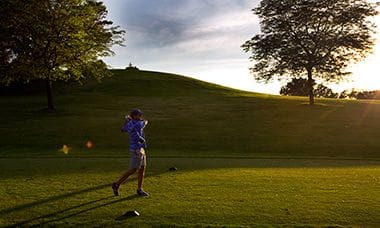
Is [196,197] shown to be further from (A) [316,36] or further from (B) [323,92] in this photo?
(B) [323,92]

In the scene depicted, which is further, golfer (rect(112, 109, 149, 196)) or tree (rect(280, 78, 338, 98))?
tree (rect(280, 78, 338, 98))

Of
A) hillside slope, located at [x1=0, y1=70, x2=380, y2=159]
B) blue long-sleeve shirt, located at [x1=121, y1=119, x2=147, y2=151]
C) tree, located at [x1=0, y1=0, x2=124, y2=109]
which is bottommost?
hillside slope, located at [x1=0, y1=70, x2=380, y2=159]

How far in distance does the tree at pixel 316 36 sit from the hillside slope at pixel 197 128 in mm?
5021

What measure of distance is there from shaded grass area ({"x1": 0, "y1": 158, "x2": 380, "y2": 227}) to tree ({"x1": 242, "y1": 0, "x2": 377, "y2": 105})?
1303 inches

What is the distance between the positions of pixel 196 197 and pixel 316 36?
40.8 metres

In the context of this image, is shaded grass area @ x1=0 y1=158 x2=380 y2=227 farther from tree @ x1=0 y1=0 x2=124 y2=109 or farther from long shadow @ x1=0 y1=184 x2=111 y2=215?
tree @ x1=0 y1=0 x2=124 y2=109

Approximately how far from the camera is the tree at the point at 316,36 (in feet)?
158

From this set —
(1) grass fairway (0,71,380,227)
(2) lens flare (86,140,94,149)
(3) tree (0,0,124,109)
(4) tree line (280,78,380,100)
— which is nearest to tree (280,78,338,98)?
(4) tree line (280,78,380,100)

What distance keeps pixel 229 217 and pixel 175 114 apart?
35323mm

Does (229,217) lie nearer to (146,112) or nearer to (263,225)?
(263,225)

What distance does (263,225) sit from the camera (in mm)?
9414

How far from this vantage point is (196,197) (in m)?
12.0

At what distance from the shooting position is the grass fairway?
10.3m

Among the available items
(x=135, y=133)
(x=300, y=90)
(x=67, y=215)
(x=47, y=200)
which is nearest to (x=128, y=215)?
(x=67, y=215)
